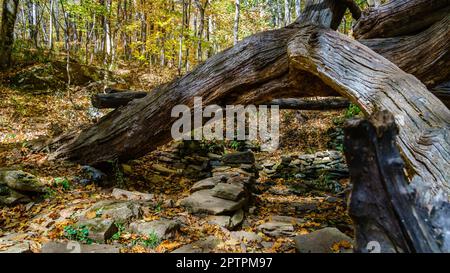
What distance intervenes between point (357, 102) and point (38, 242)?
387 cm

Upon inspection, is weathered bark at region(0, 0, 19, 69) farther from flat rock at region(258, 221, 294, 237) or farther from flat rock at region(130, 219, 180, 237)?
flat rock at region(258, 221, 294, 237)

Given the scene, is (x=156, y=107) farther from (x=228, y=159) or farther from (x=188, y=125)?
(x=228, y=159)

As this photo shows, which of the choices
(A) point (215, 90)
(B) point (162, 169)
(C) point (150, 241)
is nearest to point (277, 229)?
(C) point (150, 241)

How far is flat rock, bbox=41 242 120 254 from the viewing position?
2.99 meters

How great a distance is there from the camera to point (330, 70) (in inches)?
148

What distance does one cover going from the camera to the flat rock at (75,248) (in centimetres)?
299

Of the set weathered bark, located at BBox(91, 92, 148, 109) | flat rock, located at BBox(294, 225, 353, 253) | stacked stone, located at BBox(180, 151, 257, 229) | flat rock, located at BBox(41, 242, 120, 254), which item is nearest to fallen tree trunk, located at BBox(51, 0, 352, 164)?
weathered bark, located at BBox(91, 92, 148, 109)

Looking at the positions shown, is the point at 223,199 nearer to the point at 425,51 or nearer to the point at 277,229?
the point at 277,229

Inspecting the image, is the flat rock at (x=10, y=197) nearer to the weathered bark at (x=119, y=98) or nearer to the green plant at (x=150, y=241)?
the green plant at (x=150, y=241)

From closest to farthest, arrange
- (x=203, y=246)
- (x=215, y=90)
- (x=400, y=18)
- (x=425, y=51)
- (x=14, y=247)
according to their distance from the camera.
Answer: (x=14, y=247) < (x=203, y=246) < (x=425, y=51) < (x=400, y=18) < (x=215, y=90)

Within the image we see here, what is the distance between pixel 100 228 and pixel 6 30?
33.9 feet

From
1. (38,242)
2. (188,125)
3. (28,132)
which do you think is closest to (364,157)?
(38,242)

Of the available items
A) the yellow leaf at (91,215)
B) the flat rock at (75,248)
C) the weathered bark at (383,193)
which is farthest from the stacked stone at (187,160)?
the weathered bark at (383,193)

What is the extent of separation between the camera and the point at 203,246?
3.38 metres
